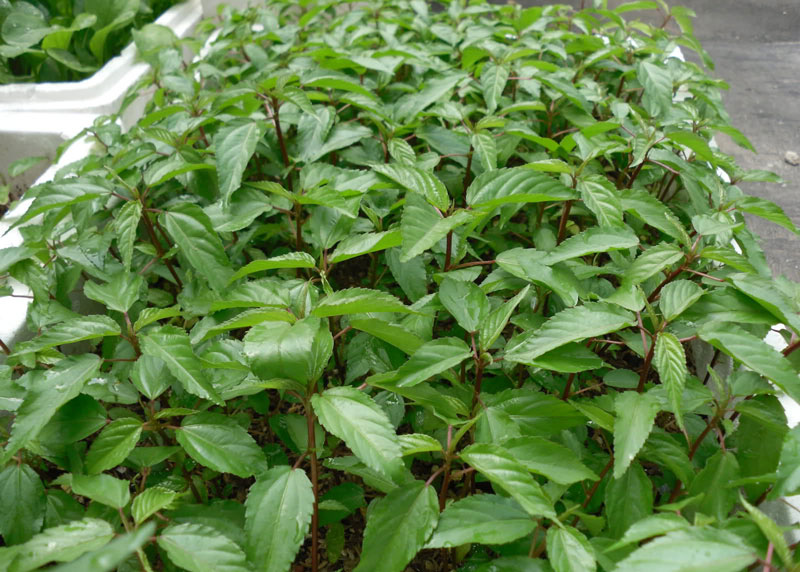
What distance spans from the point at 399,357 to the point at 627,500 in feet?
1.34

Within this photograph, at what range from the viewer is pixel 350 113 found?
159cm

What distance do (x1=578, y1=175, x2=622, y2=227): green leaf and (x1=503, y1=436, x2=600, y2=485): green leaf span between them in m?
0.44

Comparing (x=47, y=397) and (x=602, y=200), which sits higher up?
(x=602, y=200)

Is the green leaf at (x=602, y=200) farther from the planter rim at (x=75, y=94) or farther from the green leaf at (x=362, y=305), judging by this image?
the planter rim at (x=75, y=94)

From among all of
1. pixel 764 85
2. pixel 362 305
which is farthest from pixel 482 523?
pixel 764 85

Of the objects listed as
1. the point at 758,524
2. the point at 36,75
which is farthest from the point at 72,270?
the point at 36,75

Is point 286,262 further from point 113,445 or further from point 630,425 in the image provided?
point 630,425

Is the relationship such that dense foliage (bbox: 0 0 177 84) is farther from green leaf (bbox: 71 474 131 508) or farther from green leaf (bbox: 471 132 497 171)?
green leaf (bbox: 71 474 131 508)

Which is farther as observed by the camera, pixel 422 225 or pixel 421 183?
pixel 421 183

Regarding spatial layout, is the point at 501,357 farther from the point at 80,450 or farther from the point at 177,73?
the point at 177,73

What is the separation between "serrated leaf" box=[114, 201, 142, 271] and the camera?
105cm

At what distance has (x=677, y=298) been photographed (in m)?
0.85

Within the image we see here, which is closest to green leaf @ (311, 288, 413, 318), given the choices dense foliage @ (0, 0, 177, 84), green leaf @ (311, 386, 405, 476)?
green leaf @ (311, 386, 405, 476)

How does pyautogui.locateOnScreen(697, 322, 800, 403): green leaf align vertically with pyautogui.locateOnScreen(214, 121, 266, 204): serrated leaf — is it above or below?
below
